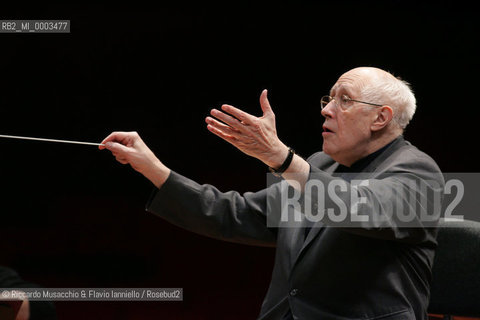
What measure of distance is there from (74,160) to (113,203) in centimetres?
24

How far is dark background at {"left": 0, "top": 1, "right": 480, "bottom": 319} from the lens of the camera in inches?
78.8

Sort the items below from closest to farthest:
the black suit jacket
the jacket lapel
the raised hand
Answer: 1. the raised hand
2. the black suit jacket
3. the jacket lapel

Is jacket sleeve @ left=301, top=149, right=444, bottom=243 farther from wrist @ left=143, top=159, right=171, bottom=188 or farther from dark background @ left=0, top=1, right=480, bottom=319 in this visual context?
dark background @ left=0, top=1, right=480, bottom=319

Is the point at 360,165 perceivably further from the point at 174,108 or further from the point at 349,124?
the point at 174,108

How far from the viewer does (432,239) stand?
1.41 meters

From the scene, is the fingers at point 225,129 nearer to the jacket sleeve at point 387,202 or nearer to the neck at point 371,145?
the jacket sleeve at point 387,202

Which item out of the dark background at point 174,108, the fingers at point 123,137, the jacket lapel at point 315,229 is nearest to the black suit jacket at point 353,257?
the jacket lapel at point 315,229

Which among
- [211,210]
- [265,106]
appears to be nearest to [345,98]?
[265,106]

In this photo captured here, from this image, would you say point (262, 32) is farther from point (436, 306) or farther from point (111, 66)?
point (436, 306)

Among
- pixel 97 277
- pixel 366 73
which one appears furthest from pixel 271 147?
pixel 97 277

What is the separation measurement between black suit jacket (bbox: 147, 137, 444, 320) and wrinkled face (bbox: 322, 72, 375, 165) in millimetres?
63

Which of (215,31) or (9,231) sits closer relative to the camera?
(9,231)

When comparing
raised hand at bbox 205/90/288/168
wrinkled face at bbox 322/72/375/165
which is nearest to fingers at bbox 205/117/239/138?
raised hand at bbox 205/90/288/168

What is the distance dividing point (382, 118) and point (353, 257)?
0.36m
